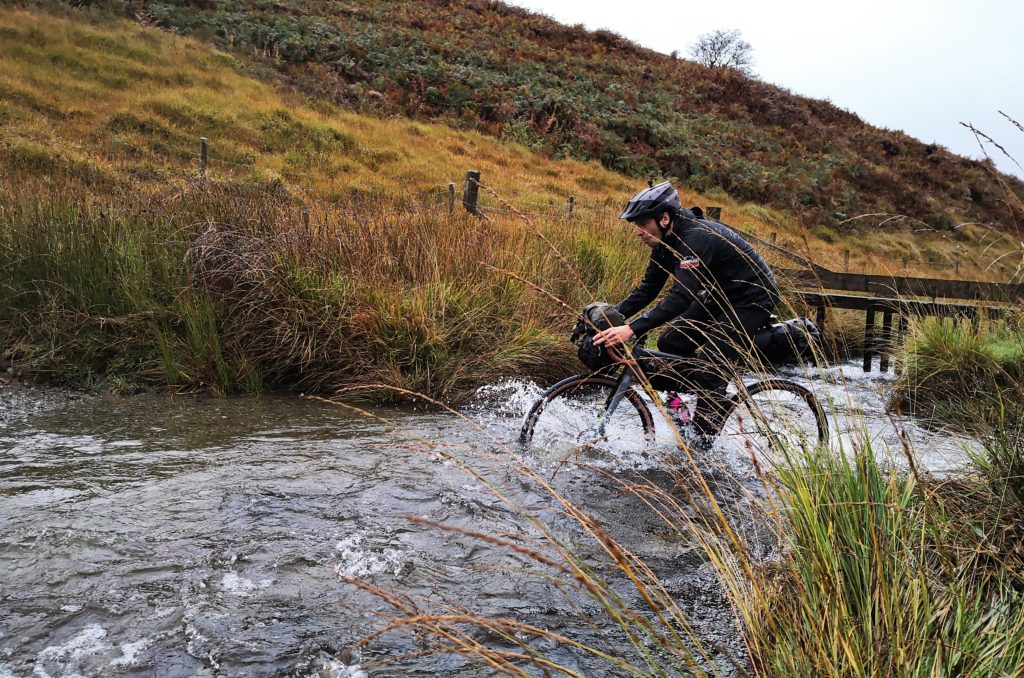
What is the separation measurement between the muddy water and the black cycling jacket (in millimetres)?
904

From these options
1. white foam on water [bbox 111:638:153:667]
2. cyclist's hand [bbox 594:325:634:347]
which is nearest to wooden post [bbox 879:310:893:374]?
cyclist's hand [bbox 594:325:634:347]

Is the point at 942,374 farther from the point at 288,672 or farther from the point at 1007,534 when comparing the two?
the point at 288,672

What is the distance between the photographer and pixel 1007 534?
286 centimetres

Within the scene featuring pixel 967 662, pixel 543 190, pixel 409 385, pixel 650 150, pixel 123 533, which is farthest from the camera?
pixel 650 150

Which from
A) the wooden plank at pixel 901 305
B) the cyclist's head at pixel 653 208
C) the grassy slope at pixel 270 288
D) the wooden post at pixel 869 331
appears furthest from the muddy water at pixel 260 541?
the wooden post at pixel 869 331

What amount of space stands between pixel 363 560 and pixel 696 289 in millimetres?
2408

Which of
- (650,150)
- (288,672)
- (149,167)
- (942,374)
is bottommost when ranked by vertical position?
(288,672)

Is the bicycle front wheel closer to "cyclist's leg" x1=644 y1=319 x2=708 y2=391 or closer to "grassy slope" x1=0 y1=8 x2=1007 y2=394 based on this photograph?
"cyclist's leg" x1=644 y1=319 x2=708 y2=391

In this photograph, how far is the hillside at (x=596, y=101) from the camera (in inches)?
1013

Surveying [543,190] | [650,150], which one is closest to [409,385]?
[543,190]

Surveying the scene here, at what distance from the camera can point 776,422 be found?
3006mm

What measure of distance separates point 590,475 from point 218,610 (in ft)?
8.42

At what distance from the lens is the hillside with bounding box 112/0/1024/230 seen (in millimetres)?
25734

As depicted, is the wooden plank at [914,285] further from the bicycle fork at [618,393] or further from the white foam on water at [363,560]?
the white foam on water at [363,560]
